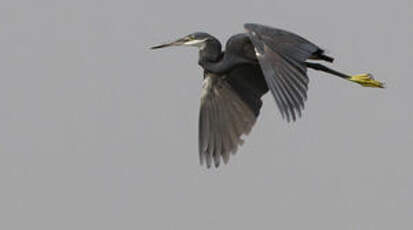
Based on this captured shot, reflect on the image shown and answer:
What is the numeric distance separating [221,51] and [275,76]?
1.99 metres

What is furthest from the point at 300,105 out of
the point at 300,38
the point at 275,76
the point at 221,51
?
the point at 221,51

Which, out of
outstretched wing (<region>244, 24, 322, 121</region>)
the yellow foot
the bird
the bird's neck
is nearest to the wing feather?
the bird

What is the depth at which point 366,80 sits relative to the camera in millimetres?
14977

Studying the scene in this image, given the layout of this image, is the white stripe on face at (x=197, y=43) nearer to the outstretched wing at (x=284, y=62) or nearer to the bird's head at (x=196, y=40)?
the bird's head at (x=196, y=40)

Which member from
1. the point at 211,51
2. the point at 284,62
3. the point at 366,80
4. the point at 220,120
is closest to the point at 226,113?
the point at 220,120

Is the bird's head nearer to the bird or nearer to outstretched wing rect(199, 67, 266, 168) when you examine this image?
the bird

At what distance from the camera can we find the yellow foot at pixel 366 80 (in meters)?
14.9

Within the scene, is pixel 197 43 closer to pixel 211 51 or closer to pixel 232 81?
pixel 211 51

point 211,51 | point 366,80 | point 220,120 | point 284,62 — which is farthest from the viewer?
point 366,80

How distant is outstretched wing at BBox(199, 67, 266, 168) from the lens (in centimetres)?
1430

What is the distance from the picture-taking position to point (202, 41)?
→ 14.0 meters

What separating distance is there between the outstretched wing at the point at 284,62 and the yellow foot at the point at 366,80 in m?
2.00

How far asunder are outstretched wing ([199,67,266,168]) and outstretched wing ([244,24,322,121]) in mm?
1485

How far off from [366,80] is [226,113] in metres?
1.74
